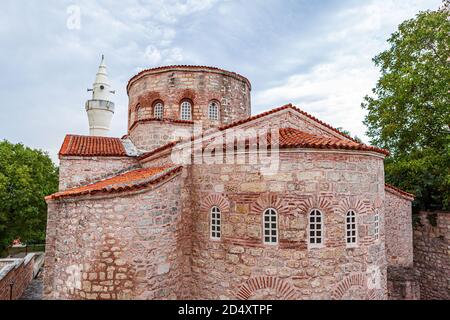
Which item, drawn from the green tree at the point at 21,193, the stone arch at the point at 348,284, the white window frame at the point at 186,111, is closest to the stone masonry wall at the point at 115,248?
the stone arch at the point at 348,284

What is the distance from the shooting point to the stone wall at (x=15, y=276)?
33.9 ft

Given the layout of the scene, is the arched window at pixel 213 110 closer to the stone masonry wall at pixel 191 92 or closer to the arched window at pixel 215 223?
the stone masonry wall at pixel 191 92

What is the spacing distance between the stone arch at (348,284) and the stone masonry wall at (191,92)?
7.38 meters

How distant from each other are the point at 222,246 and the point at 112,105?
37.7ft

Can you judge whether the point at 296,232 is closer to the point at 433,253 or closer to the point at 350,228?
the point at 350,228

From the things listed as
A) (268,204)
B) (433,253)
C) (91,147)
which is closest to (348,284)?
(268,204)

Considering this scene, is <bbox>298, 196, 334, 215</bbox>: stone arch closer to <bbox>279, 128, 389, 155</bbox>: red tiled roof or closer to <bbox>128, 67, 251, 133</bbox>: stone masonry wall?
<bbox>279, 128, 389, 155</bbox>: red tiled roof

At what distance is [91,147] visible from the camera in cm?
1054

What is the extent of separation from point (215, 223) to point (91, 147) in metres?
6.29

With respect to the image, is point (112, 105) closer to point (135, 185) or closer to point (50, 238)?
point (50, 238)

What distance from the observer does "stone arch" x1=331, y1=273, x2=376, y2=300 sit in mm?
6348

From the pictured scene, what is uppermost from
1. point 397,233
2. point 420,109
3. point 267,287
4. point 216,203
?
point 420,109
